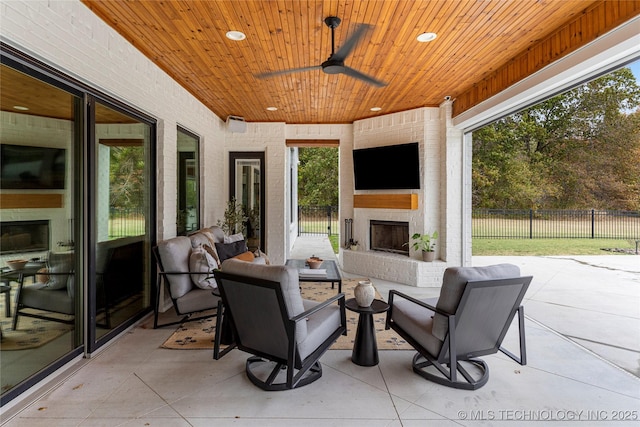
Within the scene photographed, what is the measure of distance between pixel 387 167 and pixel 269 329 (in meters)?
4.16

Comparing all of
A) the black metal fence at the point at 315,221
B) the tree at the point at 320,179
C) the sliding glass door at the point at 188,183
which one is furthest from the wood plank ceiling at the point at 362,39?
the tree at the point at 320,179

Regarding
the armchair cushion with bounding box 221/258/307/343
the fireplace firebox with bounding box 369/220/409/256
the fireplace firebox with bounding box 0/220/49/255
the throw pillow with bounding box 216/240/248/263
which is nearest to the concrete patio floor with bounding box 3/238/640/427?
the armchair cushion with bounding box 221/258/307/343

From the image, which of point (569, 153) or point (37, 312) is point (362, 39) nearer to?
point (37, 312)

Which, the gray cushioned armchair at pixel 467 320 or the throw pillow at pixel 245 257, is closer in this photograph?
the gray cushioned armchair at pixel 467 320

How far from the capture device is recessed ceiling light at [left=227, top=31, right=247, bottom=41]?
2966 millimetres

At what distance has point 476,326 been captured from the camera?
224 centimetres

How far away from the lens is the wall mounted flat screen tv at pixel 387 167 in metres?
5.45

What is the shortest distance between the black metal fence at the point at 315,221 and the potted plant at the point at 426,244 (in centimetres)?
709

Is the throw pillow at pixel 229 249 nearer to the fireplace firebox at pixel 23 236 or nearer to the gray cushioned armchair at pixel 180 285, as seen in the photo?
the gray cushioned armchair at pixel 180 285

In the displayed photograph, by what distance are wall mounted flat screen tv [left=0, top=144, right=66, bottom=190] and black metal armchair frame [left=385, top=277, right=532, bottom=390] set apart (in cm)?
276

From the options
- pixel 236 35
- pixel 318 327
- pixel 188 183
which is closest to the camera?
pixel 318 327

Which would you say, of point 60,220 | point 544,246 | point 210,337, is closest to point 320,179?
point 544,246

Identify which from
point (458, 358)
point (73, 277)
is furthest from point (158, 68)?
point (458, 358)

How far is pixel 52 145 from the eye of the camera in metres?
2.40
